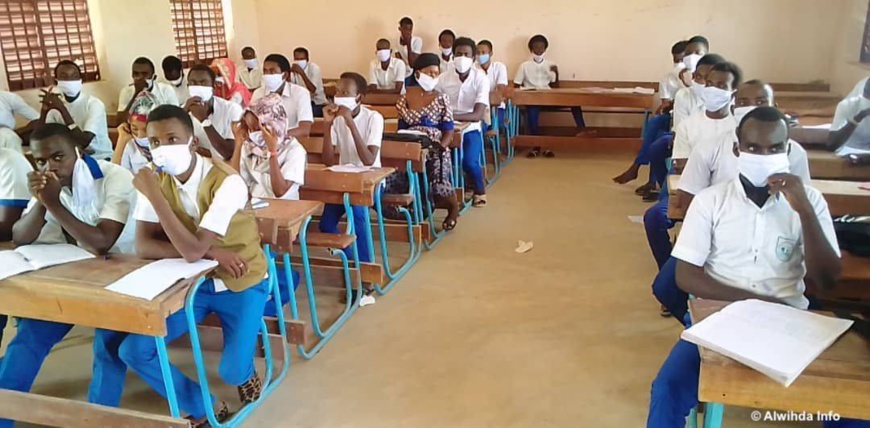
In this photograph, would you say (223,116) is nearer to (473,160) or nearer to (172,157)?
(473,160)

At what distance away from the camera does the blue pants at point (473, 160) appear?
5.18m

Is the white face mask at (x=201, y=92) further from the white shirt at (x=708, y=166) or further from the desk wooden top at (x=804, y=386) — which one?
the desk wooden top at (x=804, y=386)

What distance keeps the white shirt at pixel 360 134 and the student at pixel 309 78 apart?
3572mm

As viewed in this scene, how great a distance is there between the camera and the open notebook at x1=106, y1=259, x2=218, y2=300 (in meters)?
1.91

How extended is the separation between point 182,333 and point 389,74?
18.8 feet

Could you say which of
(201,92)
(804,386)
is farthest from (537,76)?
(804,386)

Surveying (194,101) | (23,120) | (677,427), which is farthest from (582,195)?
(23,120)

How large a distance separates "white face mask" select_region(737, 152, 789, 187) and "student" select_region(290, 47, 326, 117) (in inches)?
230

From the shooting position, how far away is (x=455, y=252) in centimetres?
423

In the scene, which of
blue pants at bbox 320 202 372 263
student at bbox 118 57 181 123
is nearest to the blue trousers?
blue pants at bbox 320 202 372 263

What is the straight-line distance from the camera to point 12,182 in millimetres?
2588

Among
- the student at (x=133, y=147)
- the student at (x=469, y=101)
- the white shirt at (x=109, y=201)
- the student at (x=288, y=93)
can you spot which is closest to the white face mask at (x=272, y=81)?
the student at (x=288, y=93)

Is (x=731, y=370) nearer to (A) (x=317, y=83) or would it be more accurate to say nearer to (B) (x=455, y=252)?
(B) (x=455, y=252)

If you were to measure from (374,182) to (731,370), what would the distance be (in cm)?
217
